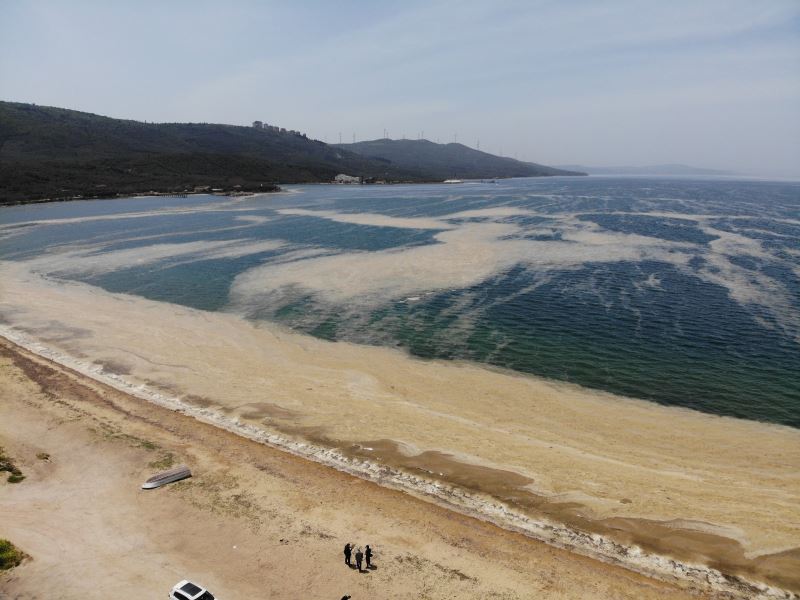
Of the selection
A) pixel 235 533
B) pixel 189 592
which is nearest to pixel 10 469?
pixel 235 533

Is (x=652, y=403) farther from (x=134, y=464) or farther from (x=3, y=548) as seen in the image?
(x=3, y=548)

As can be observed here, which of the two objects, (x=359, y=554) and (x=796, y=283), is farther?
(x=796, y=283)

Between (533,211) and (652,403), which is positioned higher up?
(533,211)

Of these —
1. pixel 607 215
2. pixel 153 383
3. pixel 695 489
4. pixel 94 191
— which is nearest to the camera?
pixel 695 489

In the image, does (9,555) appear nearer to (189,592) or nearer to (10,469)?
(10,469)

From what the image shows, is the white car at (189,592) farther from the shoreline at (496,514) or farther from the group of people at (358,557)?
the shoreline at (496,514)

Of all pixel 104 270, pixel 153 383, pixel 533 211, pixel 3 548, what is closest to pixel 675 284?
pixel 153 383

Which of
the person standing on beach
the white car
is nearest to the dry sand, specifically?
the person standing on beach
